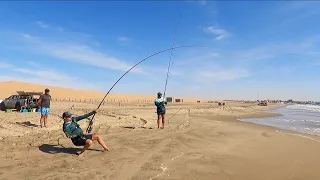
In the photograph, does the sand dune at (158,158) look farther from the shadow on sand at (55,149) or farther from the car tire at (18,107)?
the car tire at (18,107)

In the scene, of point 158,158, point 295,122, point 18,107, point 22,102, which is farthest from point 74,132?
point 295,122

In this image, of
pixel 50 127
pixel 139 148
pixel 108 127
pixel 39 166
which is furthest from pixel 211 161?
pixel 50 127

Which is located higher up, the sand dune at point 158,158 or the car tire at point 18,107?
the car tire at point 18,107

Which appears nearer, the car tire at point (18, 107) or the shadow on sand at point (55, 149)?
the shadow on sand at point (55, 149)

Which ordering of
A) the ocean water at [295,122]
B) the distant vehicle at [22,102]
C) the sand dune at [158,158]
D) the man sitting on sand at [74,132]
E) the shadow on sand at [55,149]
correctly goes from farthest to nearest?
the distant vehicle at [22,102]
the ocean water at [295,122]
the shadow on sand at [55,149]
the man sitting on sand at [74,132]
the sand dune at [158,158]

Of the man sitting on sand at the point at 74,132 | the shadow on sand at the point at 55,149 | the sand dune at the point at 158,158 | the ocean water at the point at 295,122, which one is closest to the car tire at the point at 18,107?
the sand dune at the point at 158,158

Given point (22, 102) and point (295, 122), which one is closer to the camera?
point (22, 102)

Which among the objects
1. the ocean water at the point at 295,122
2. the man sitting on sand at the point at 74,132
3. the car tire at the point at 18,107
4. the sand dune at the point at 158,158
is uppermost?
the car tire at the point at 18,107

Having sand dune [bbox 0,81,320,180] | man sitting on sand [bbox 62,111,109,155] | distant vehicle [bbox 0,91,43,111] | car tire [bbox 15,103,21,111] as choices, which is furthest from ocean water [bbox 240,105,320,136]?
car tire [bbox 15,103,21,111]

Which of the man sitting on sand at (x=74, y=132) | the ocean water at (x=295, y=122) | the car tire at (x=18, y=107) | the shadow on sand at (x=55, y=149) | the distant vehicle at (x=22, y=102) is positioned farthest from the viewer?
the car tire at (x=18, y=107)

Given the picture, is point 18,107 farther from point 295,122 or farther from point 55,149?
point 295,122

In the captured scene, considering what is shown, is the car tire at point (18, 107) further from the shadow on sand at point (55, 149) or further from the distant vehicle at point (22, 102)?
the shadow on sand at point (55, 149)

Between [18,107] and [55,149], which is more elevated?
[18,107]

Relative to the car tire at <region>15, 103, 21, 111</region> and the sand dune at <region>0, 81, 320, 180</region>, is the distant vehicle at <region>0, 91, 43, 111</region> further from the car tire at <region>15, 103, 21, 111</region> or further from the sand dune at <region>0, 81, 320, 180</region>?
the sand dune at <region>0, 81, 320, 180</region>
